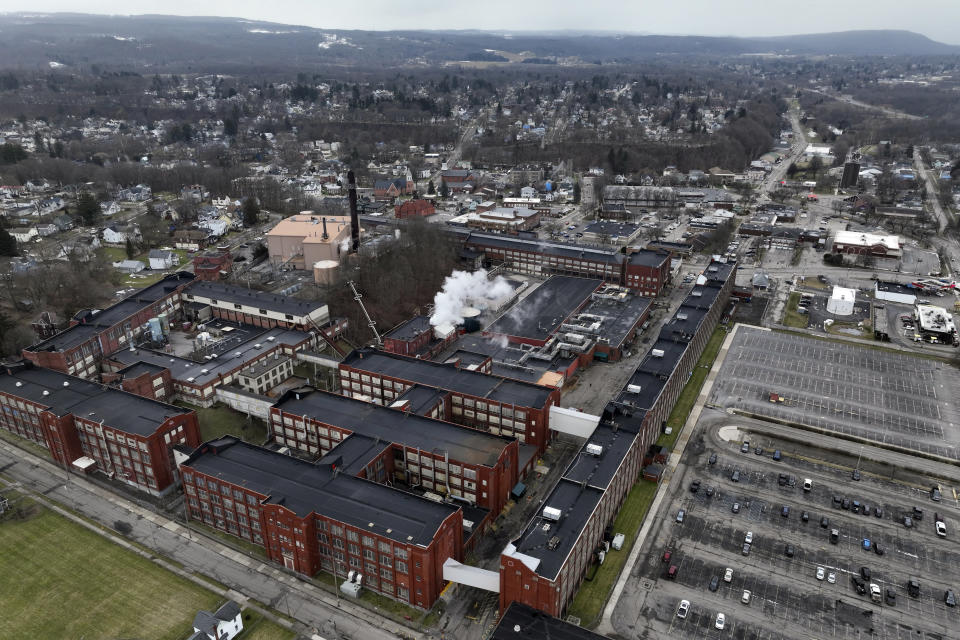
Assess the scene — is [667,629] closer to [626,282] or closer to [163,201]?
[626,282]

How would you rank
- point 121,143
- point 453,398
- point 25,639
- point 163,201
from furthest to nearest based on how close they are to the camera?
point 121,143, point 163,201, point 453,398, point 25,639

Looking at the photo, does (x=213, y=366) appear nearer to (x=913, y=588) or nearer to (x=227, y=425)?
(x=227, y=425)

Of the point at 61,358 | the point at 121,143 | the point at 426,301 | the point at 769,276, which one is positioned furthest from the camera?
the point at 121,143

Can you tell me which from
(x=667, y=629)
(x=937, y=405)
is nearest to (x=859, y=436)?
(x=937, y=405)

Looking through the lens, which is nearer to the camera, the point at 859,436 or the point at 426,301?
the point at 859,436

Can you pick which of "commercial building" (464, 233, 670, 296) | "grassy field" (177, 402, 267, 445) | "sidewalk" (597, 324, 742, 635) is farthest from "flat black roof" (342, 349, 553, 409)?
"commercial building" (464, 233, 670, 296)

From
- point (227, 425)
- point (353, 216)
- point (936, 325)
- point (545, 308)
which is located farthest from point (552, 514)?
point (353, 216)

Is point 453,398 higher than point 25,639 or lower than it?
higher
